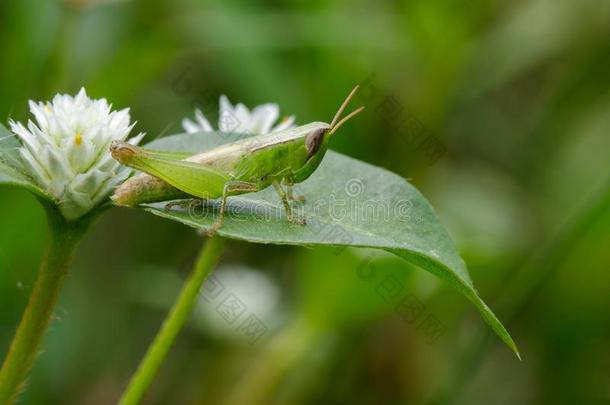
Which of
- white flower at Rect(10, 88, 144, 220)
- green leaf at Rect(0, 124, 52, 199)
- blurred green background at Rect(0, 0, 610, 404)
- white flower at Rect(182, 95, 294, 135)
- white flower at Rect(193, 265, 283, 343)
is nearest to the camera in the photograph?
green leaf at Rect(0, 124, 52, 199)

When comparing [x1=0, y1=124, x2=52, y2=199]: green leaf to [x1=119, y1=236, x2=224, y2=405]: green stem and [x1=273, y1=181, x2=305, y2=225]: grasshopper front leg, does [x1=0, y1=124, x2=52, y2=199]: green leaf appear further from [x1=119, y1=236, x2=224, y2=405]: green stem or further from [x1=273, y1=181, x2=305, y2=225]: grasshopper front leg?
[x1=273, y1=181, x2=305, y2=225]: grasshopper front leg

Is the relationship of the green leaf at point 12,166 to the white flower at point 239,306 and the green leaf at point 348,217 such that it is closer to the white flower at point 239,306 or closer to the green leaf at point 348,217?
the green leaf at point 348,217

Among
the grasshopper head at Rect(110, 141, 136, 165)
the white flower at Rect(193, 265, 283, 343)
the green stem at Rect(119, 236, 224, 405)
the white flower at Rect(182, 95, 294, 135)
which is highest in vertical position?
the grasshopper head at Rect(110, 141, 136, 165)

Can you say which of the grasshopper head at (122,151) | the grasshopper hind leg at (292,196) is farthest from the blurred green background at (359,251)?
the grasshopper head at (122,151)

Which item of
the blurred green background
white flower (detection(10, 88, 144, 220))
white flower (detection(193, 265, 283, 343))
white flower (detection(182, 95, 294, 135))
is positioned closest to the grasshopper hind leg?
white flower (detection(182, 95, 294, 135))

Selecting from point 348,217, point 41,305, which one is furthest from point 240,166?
point 41,305

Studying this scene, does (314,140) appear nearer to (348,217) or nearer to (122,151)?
(348,217)

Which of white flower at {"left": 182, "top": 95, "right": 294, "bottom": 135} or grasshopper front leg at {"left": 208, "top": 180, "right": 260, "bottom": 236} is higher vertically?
white flower at {"left": 182, "top": 95, "right": 294, "bottom": 135}
